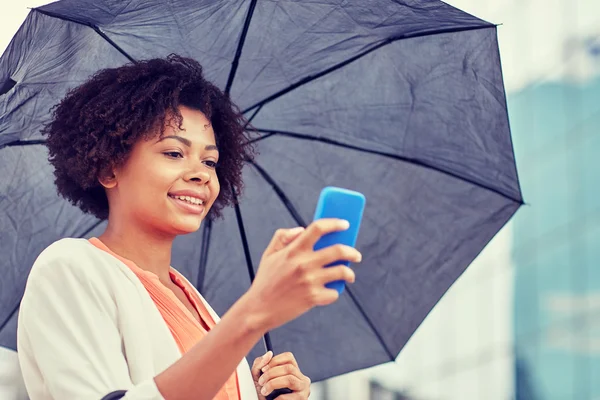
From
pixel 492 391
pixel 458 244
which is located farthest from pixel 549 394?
pixel 458 244

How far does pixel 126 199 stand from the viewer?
223 centimetres

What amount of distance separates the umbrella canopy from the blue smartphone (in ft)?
3.67

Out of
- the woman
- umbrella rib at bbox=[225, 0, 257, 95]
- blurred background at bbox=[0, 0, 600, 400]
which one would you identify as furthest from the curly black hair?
blurred background at bbox=[0, 0, 600, 400]

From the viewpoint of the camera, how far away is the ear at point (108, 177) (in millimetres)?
2279

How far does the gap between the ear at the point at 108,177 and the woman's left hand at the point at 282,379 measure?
0.65 meters

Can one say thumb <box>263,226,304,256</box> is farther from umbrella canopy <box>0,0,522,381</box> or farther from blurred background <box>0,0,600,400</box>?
blurred background <box>0,0,600,400</box>

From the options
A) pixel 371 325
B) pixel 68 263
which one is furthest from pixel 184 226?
pixel 371 325

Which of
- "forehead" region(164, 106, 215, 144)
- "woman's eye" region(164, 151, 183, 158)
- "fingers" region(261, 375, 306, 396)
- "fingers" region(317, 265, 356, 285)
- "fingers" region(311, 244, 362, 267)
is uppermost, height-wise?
"forehead" region(164, 106, 215, 144)

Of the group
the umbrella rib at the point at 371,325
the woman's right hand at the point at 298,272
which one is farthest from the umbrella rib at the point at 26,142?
the woman's right hand at the point at 298,272

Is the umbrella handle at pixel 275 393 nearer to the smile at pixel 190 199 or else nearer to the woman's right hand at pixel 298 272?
the smile at pixel 190 199

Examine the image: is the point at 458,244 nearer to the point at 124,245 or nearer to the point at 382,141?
the point at 382,141

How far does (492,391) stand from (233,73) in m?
26.1

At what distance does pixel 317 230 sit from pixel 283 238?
94mm

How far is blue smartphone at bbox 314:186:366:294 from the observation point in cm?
151
